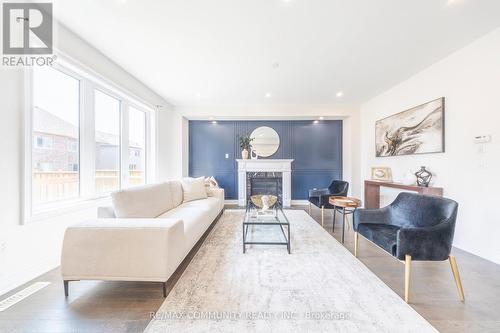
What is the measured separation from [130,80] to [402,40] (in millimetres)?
4112

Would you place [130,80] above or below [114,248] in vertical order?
above

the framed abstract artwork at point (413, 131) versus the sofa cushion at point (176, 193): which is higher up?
the framed abstract artwork at point (413, 131)

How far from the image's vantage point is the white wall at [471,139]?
235 centimetres

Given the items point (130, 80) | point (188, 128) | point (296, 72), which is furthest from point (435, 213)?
point (188, 128)

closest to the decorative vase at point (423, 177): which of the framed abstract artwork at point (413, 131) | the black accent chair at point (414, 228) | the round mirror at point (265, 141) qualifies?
the framed abstract artwork at point (413, 131)

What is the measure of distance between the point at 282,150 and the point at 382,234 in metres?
3.77

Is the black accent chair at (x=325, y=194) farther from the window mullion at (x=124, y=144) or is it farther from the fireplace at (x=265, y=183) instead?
the window mullion at (x=124, y=144)

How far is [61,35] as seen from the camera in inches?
89.0

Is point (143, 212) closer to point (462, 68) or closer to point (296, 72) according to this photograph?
point (296, 72)

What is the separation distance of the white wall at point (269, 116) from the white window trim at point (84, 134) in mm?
1226

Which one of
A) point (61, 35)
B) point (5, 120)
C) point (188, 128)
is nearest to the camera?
point (5, 120)

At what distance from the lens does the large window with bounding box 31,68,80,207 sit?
2174mm

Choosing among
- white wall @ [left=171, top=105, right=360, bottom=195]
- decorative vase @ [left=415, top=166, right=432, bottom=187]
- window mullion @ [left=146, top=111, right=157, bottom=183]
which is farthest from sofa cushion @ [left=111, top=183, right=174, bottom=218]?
decorative vase @ [left=415, top=166, right=432, bottom=187]

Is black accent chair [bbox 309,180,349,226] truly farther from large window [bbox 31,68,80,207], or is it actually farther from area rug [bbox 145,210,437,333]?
large window [bbox 31,68,80,207]
